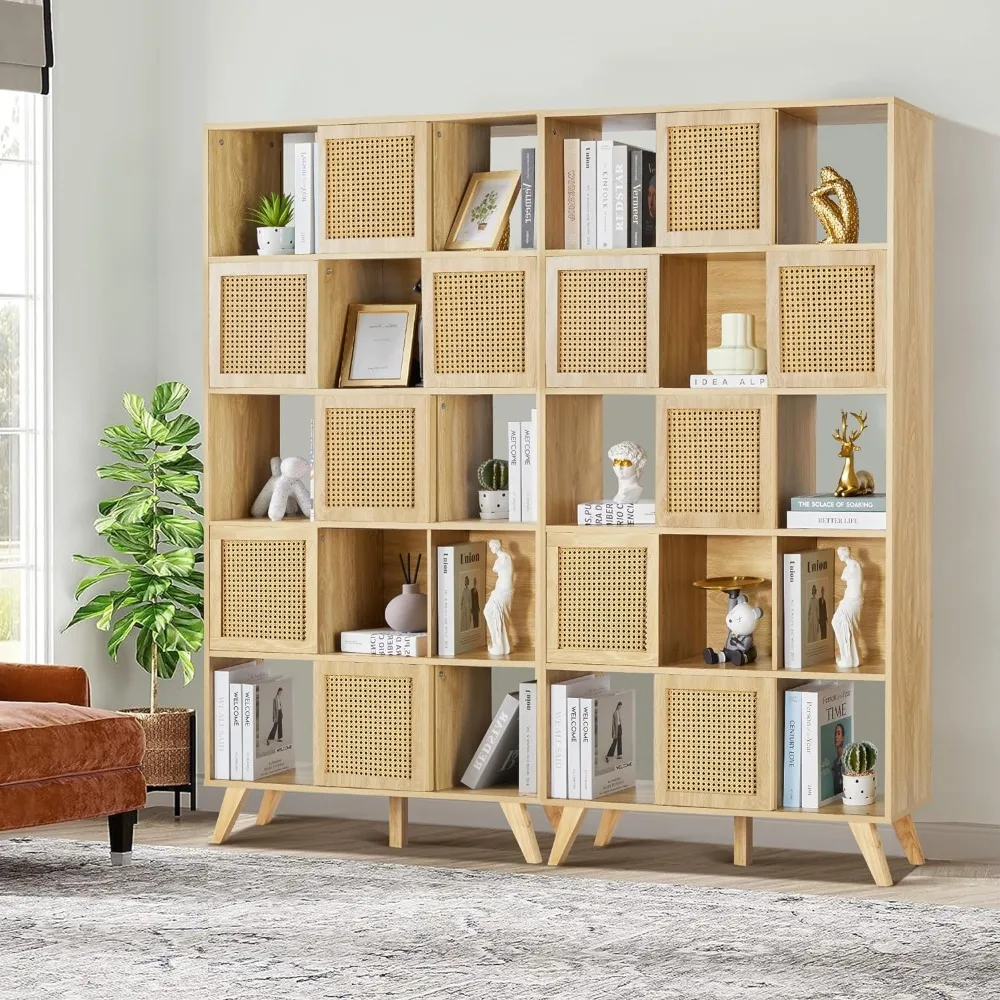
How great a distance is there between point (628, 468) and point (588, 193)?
755mm

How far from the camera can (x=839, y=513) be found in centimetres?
484

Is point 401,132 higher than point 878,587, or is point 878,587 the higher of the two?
point 401,132

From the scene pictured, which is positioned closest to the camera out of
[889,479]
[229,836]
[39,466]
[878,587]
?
[889,479]

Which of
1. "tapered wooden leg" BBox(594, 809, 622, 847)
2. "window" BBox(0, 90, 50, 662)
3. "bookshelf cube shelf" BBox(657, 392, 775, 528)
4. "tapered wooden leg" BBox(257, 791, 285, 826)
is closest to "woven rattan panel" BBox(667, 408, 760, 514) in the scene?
"bookshelf cube shelf" BBox(657, 392, 775, 528)

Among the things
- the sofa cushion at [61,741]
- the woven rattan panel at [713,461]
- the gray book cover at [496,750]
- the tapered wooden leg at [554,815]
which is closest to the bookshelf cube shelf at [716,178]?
the woven rattan panel at [713,461]

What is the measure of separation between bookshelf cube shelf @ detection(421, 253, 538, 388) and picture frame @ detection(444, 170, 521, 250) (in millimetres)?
88

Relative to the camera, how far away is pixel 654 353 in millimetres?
4934

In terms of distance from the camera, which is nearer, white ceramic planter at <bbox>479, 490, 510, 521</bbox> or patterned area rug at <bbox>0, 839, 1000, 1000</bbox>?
patterned area rug at <bbox>0, 839, 1000, 1000</bbox>

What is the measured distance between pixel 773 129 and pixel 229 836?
2.55 m

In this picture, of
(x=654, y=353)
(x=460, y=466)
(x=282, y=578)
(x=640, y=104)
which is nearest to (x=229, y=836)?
(x=282, y=578)

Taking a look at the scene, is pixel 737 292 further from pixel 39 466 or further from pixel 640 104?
pixel 39 466

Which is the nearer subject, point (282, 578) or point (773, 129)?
point (773, 129)

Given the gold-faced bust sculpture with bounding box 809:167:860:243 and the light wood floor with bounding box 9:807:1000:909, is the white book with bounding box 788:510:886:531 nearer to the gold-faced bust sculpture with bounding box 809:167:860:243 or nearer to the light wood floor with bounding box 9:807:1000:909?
the gold-faced bust sculpture with bounding box 809:167:860:243

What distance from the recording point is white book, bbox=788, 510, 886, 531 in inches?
189
